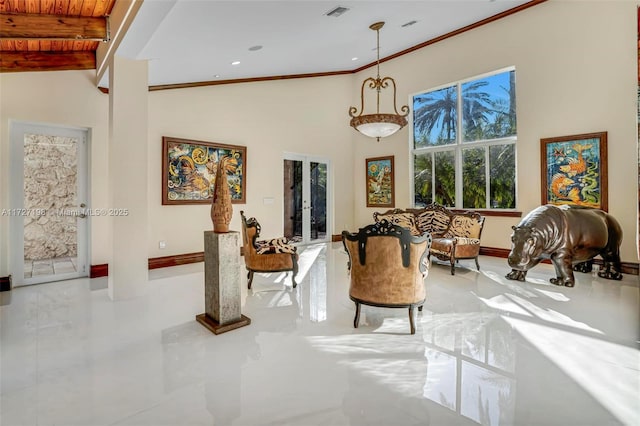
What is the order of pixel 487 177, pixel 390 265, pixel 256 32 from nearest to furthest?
pixel 390 265
pixel 256 32
pixel 487 177

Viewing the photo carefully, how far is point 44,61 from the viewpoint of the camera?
4168mm

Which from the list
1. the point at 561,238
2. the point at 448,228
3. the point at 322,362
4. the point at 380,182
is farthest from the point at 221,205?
the point at 380,182

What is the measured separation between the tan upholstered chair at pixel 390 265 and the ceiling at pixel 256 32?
8.93 ft

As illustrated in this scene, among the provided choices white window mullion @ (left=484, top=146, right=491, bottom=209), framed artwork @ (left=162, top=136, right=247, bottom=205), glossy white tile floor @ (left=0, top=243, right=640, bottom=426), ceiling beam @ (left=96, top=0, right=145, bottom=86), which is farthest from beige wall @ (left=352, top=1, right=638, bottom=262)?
ceiling beam @ (left=96, top=0, right=145, bottom=86)

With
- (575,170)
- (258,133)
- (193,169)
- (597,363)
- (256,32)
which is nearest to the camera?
(597,363)

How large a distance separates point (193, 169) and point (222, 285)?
3675 millimetres

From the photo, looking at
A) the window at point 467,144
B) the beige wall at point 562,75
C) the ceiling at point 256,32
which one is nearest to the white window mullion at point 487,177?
the window at point 467,144

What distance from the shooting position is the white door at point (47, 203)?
14.4 feet

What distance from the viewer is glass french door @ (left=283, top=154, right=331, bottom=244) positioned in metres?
7.86

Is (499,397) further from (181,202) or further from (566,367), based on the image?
(181,202)

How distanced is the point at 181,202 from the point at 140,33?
10.5 feet

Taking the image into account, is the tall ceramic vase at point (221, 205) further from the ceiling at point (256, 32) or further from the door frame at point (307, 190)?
the door frame at point (307, 190)

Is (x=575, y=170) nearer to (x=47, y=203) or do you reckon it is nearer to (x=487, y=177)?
(x=487, y=177)

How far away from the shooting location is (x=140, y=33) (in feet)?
10.7
